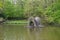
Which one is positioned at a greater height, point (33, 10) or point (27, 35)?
point (33, 10)

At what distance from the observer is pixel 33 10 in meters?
34.1

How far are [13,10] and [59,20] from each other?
12848 millimetres

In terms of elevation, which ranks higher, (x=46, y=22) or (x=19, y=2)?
(x=19, y=2)

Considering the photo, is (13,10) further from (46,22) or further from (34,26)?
(34,26)

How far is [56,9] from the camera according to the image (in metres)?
30.0

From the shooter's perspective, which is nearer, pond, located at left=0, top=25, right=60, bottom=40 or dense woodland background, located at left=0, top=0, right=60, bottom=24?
pond, located at left=0, top=25, right=60, bottom=40

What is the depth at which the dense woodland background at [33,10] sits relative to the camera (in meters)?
29.8

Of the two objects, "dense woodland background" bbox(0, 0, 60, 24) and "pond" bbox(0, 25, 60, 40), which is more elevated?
"dense woodland background" bbox(0, 0, 60, 24)

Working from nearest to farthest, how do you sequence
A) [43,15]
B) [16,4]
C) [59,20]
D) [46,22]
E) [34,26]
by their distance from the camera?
[34,26], [59,20], [46,22], [43,15], [16,4]

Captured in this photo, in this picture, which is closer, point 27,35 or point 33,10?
point 27,35

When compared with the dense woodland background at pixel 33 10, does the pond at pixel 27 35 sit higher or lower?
lower

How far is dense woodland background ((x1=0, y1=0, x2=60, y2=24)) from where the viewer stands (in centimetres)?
2983

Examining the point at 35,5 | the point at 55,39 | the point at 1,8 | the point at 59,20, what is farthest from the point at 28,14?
the point at 55,39

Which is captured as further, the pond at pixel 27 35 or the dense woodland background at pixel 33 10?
the dense woodland background at pixel 33 10
